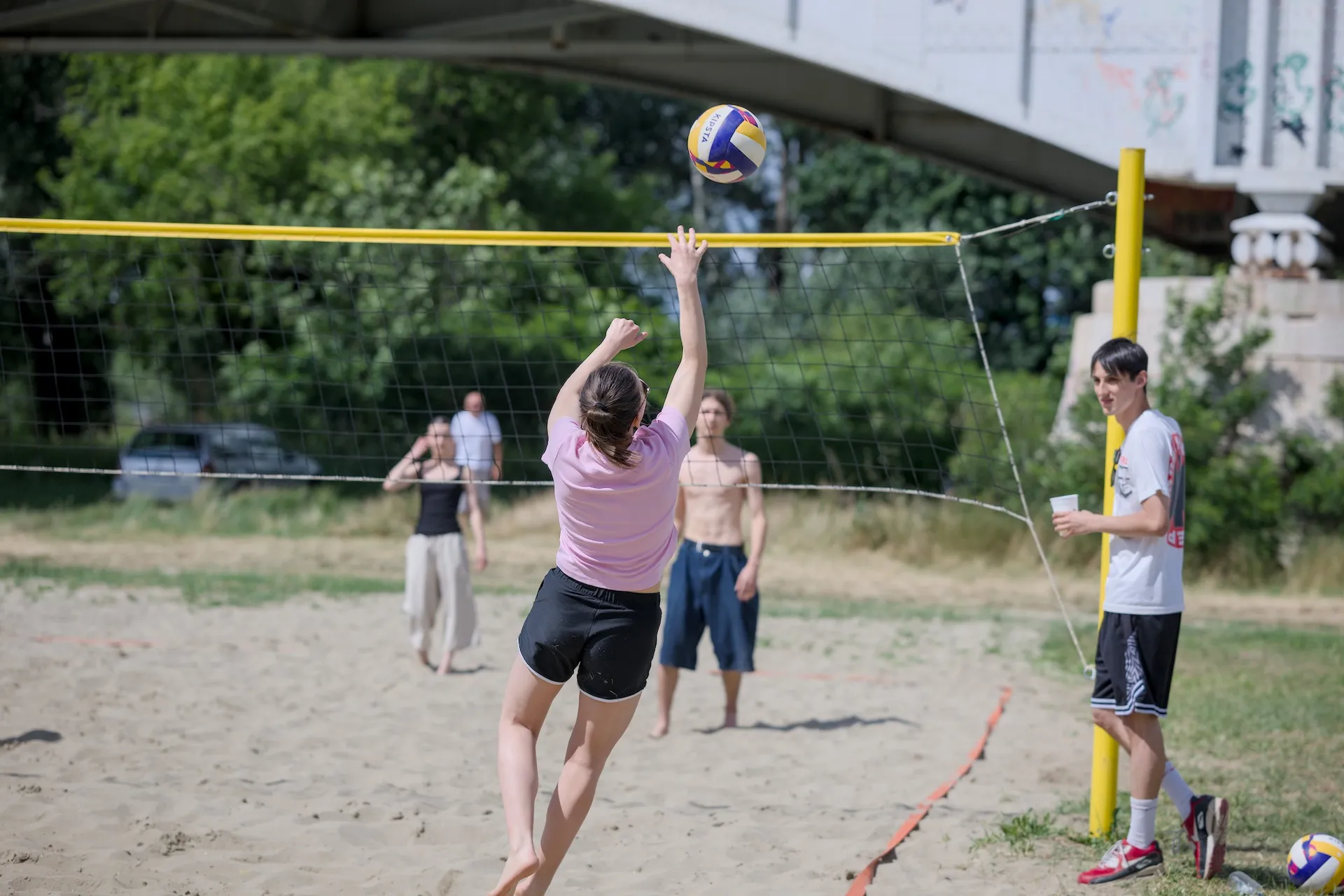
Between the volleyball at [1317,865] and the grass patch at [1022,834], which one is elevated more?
the volleyball at [1317,865]

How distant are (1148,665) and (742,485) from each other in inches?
89.3

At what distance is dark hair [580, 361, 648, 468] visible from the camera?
11.4 ft

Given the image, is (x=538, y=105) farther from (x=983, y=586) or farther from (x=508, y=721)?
(x=508, y=721)

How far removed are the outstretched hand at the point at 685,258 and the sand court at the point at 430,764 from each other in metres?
1.99

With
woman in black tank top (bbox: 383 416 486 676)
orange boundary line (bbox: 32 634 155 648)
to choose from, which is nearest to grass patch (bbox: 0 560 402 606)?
orange boundary line (bbox: 32 634 155 648)

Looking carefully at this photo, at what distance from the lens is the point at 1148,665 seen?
4234mm

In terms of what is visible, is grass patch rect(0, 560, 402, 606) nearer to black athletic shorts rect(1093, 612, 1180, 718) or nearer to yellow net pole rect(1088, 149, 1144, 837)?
yellow net pole rect(1088, 149, 1144, 837)

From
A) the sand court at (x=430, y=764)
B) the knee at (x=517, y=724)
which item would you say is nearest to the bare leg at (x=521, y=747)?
the knee at (x=517, y=724)

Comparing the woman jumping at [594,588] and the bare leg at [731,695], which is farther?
the bare leg at [731,695]

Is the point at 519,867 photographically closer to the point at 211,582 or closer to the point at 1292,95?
Result: the point at 211,582

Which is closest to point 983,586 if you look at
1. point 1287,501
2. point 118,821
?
point 1287,501

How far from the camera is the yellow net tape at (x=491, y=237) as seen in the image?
486 cm

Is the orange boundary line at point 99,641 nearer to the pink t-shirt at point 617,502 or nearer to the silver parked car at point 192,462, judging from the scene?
the pink t-shirt at point 617,502

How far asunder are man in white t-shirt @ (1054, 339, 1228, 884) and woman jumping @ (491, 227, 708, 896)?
55.2 inches
